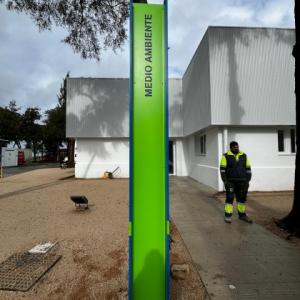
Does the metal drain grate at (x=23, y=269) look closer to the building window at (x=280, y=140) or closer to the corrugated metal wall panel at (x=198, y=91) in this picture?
the corrugated metal wall panel at (x=198, y=91)

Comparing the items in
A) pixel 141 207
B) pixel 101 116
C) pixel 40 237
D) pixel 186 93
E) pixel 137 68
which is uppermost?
pixel 186 93

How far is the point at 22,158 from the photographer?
1497 inches

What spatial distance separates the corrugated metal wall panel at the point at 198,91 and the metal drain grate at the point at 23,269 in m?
8.51

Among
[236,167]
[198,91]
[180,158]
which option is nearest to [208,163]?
[198,91]

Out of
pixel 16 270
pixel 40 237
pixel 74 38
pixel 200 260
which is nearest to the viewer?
pixel 16 270

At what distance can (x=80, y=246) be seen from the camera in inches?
194

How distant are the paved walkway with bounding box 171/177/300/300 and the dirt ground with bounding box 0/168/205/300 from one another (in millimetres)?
246

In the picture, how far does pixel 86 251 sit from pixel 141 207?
8.50ft

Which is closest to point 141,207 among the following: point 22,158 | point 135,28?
point 135,28

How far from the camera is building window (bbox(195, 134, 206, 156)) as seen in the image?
13.8m

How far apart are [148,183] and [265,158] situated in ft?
33.3

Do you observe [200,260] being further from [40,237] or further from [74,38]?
[74,38]

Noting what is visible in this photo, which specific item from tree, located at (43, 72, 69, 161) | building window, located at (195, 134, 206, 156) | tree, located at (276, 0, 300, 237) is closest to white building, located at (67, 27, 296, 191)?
building window, located at (195, 134, 206, 156)

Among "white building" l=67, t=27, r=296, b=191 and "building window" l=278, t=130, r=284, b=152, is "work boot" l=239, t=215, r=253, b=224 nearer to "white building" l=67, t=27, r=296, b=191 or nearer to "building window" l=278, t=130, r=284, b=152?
"white building" l=67, t=27, r=296, b=191
